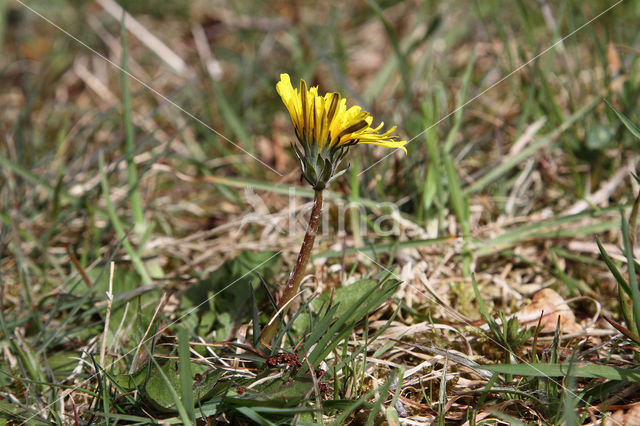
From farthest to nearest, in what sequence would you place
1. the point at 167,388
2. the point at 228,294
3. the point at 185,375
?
the point at 228,294 < the point at 167,388 < the point at 185,375

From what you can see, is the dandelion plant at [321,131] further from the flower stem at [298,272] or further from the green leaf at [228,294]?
the green leaf at [228,294]

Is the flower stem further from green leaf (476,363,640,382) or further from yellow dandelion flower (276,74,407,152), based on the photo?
green leaf (476,363,640,382)

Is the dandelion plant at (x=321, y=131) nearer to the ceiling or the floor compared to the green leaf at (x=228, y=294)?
nearer to the ceiling

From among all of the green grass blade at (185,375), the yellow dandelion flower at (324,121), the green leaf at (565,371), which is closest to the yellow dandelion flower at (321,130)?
the yellow dandelion flower at (324,121)

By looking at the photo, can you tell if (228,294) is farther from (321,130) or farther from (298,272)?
(321,130)

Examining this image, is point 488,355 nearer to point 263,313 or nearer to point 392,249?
point 392,249

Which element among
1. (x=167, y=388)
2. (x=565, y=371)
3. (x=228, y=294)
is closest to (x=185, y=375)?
(x=167, y=388)
